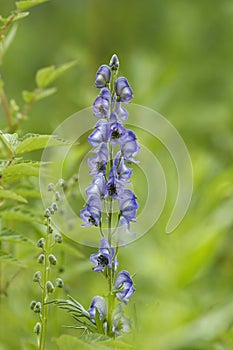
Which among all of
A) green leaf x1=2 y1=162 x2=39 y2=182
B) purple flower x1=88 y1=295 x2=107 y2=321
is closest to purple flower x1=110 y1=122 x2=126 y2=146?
green leaf x1=2 y1=162 x2=39 y2=182

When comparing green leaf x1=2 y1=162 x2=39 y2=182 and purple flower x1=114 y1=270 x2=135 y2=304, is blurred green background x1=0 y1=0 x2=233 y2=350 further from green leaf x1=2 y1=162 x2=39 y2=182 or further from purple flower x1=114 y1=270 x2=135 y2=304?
green leaf x1=2 y1=162 x2=39 y2=182

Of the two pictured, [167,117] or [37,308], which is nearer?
[37,308]

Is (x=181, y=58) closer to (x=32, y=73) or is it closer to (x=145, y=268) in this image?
(x=32, y=73)

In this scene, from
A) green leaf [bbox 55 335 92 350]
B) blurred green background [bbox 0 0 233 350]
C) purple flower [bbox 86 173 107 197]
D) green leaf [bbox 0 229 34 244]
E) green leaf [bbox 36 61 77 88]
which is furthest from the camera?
blurred green background [bbox 0 0 233 350]

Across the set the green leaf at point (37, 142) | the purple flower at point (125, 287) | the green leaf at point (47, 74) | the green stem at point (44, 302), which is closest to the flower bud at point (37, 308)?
the green stem at point (44, 302)

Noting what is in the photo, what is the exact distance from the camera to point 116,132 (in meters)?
1.03

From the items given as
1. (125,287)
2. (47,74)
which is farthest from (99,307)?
(47,74)

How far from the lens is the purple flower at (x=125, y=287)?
1.03m

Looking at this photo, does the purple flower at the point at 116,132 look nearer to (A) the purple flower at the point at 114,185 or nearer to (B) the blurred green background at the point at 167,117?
(A) the purple flower at the point at 114,185

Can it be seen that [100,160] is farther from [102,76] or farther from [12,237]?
[12,237]

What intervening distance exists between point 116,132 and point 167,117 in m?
2.31

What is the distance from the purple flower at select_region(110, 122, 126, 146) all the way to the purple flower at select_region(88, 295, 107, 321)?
0.72 feet

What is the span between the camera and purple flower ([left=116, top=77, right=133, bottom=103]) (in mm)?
1041

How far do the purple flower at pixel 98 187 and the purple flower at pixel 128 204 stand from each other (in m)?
0.03
